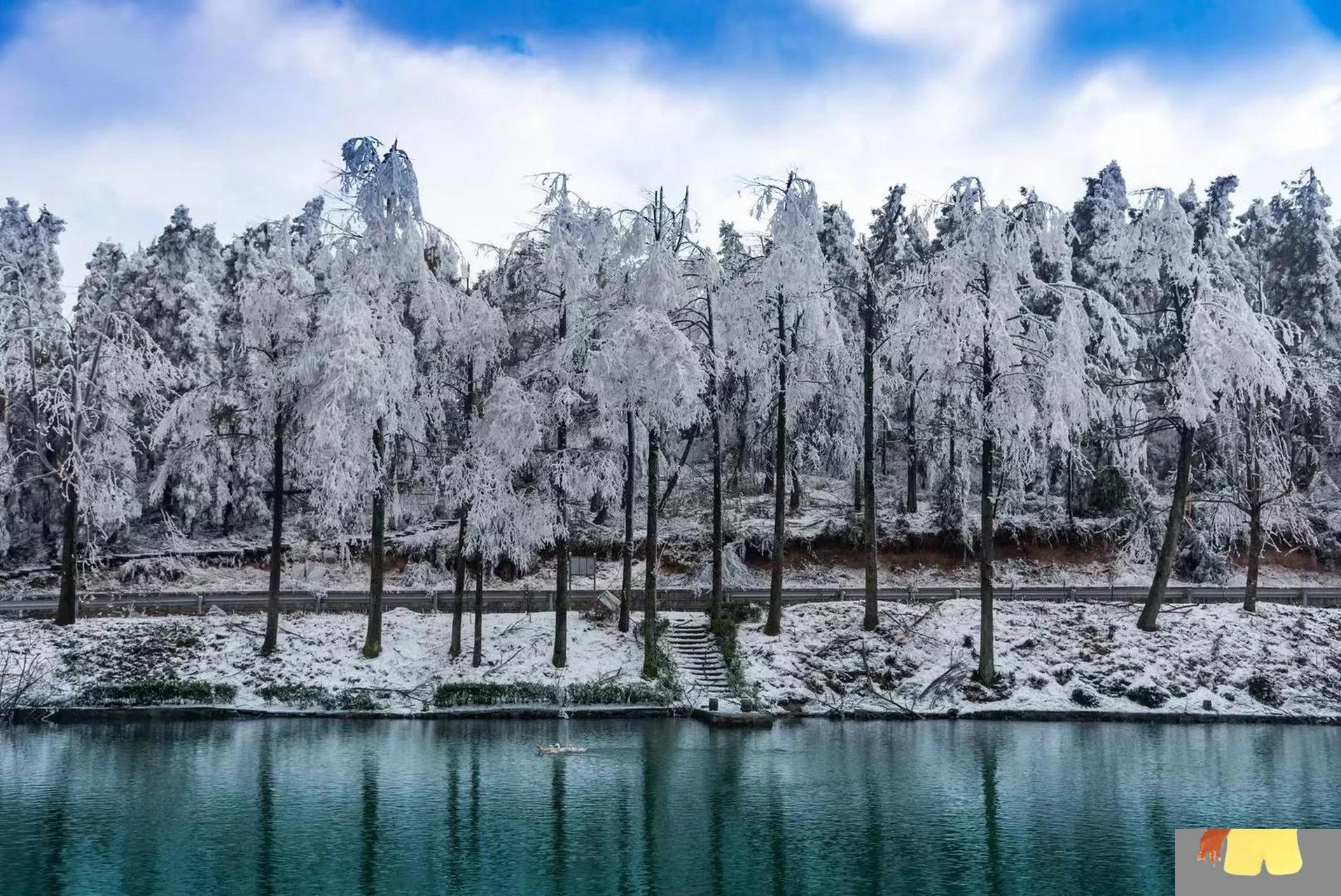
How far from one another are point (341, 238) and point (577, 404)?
800cm

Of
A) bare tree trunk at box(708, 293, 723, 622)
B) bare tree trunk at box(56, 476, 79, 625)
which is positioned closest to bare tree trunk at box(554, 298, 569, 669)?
bare tree trunk at box(708, 293, 723, 622)

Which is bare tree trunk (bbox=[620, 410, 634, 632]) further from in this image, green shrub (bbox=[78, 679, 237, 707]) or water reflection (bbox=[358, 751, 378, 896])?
water reflection (bbox=[358, 751, 378, 896])

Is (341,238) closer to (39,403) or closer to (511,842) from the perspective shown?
(39,403)

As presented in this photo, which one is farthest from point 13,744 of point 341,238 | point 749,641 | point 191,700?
point 749,641

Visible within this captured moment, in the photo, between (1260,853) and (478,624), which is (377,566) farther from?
(1260,853)

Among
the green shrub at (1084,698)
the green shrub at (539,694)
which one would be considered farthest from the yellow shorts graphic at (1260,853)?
the green shrub at (539,694)

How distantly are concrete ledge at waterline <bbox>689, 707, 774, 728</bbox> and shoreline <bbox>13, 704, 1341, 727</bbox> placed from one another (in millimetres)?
18

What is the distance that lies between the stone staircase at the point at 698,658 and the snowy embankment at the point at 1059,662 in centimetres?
82

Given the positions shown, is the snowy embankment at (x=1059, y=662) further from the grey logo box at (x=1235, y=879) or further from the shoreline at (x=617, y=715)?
the grey logo box at (x=1235, y=879)

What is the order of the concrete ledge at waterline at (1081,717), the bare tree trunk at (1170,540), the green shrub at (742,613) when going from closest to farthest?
the concrete ledge at waterline at (1081,717) → the bare tree trunk at (1170,540) → the green shrub at (742,613)

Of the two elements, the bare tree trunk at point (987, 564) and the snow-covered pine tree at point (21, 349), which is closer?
the bare tree trunk at point (987, 564)

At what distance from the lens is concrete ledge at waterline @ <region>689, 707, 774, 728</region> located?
27844mm

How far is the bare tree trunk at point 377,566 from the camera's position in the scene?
3175 cm

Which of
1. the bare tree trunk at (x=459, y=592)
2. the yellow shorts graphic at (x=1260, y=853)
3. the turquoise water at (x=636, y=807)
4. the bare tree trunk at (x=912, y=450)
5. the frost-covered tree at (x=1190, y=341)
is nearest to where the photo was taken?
the yellow shorts graphic at (x=1260, y=853)
